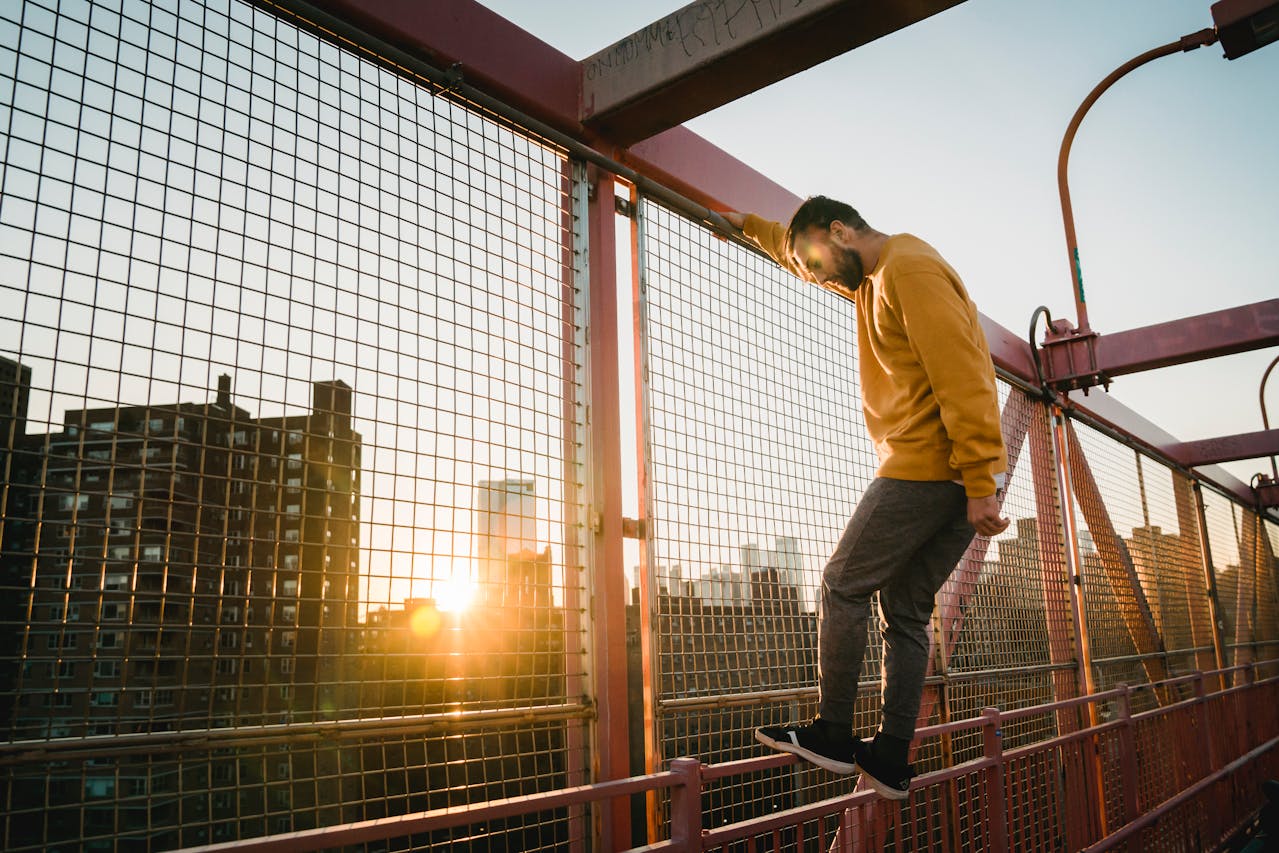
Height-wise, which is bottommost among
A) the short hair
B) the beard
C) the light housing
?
the beard

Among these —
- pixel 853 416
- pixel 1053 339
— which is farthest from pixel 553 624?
pixel 1053 339

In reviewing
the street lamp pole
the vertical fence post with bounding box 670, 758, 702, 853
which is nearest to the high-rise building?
the vertical fence post with bounding box 670, 758, 702, 853

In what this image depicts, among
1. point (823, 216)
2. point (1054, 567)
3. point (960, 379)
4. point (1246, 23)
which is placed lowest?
point (1054, 567)

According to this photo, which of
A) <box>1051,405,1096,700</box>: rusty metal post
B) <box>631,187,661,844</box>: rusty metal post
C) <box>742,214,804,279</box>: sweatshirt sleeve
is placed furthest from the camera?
<box>1051,405,1096,700</box>: rusty metal post

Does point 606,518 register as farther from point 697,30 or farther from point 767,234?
point 697,30

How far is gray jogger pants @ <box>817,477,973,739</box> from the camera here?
2.08 m

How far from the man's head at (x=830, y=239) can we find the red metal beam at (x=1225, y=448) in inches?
294

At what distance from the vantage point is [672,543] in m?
2.66

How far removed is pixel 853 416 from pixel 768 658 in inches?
50.7

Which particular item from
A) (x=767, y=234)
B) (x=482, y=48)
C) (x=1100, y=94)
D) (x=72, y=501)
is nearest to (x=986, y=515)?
(x=767, y=234)

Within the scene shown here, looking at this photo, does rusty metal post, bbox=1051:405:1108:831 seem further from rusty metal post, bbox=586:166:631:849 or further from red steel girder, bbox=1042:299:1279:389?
rusty metal post, bbox=586:166:631:849

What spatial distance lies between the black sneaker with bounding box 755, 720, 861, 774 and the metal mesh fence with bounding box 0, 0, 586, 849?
612mm

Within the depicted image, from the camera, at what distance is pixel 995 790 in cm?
279

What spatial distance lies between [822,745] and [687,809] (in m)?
0.49
